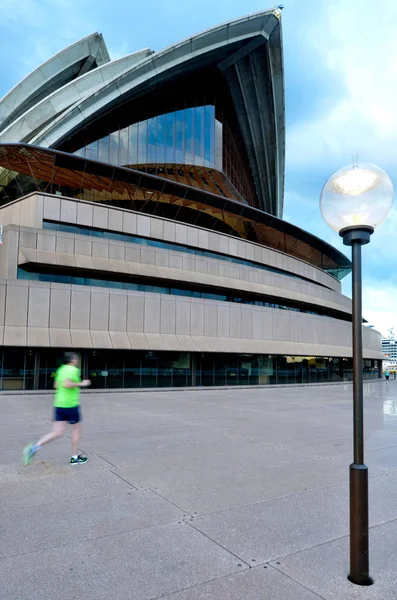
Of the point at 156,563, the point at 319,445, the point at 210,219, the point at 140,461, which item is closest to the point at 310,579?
the point at 156,563

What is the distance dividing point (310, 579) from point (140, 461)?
14.3 feet

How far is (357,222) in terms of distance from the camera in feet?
13.3

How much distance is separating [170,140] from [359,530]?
38326 mm

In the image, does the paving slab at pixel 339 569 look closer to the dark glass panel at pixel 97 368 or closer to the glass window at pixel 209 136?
the dark glass panel at pixel 97 368

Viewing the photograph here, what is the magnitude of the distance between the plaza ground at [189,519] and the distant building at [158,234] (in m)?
14.9

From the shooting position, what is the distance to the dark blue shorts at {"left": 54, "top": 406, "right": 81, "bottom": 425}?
7137 mm

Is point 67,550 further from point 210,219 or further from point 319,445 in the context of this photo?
point 210,219

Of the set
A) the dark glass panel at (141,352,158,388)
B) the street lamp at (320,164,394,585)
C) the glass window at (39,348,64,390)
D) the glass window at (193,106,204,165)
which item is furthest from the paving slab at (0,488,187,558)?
the glass window at (193,106,204,165)

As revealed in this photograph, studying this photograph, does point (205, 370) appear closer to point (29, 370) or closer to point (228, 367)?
point (228, 367)

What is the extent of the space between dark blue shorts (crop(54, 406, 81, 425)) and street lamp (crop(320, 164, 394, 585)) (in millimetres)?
4899

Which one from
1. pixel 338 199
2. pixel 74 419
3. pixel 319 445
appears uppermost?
pixel 338 199

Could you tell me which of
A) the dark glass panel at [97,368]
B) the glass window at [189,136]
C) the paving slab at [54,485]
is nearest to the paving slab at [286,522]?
the paving slab at [54,485]

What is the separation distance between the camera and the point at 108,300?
24672mm

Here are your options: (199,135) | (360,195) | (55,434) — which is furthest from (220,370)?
(360,195)
